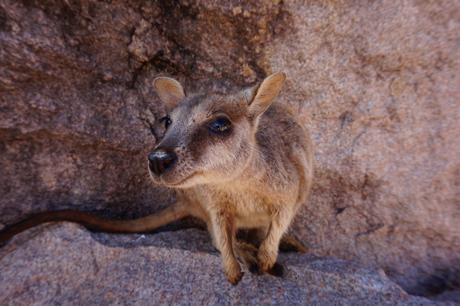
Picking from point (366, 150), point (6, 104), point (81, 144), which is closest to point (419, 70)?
point (366, 150)

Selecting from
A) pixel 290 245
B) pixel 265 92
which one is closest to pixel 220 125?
pixel 265 92

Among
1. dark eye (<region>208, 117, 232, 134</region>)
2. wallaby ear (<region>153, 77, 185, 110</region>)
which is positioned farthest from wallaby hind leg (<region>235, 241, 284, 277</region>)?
wallaby ear (<region>153, 77, 185, 110</region>)

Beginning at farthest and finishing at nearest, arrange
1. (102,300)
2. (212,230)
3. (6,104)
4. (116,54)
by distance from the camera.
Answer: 1. (116,54)
2. (212,230)
3. (6,104)
4. (102,300)

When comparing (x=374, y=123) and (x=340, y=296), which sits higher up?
(x=374, y=123)

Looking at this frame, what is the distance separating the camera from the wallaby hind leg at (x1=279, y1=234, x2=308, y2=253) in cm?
359

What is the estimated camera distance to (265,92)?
9.17 feet

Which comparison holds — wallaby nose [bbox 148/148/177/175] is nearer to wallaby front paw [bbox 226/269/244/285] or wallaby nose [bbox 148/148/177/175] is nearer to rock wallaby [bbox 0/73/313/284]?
rock wallaby [bbox 0/73/313/284]

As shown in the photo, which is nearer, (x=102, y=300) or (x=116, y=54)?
(x=102, y=300)

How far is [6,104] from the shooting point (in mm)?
2930

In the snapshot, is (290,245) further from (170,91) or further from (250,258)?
(170,91)

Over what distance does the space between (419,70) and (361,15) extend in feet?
2.75

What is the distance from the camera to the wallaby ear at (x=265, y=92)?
8.92 feet

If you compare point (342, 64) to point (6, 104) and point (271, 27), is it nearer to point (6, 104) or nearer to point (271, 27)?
point (271, 27)

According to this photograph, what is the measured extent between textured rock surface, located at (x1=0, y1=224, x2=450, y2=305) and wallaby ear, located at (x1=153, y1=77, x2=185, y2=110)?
1.34 m
